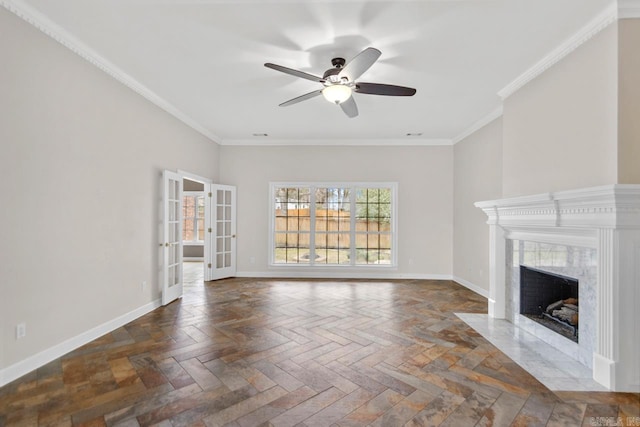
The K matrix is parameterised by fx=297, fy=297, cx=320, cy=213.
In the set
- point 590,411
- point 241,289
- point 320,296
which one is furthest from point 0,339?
point 590,411

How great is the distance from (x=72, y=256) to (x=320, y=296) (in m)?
3.18

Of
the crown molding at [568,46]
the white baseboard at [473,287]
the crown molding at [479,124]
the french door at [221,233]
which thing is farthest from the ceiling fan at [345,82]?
the french door at [221,233]

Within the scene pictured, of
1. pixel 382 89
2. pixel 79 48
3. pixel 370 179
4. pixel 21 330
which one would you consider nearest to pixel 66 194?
pixel 21 330

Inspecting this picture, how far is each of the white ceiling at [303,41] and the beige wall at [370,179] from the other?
1892mm

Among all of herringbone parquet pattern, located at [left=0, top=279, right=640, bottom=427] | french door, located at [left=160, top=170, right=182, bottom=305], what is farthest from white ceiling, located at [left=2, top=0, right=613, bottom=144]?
herringbone parquet pattern, located at [left=0, top=279, right=640, bottom=427]

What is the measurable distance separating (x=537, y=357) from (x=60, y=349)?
4.32m

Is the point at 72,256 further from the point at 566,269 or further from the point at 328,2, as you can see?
the point at 566,269

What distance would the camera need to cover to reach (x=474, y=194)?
5199 mm

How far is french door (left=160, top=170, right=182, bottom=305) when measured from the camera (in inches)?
166

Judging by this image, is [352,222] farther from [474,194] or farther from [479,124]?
[479,124]

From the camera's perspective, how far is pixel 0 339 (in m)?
2.23

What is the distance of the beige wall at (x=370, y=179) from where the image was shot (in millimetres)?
6094

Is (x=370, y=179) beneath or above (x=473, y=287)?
above

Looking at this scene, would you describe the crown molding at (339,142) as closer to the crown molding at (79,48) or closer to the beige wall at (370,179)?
Result: the beige wall at (370,179)
